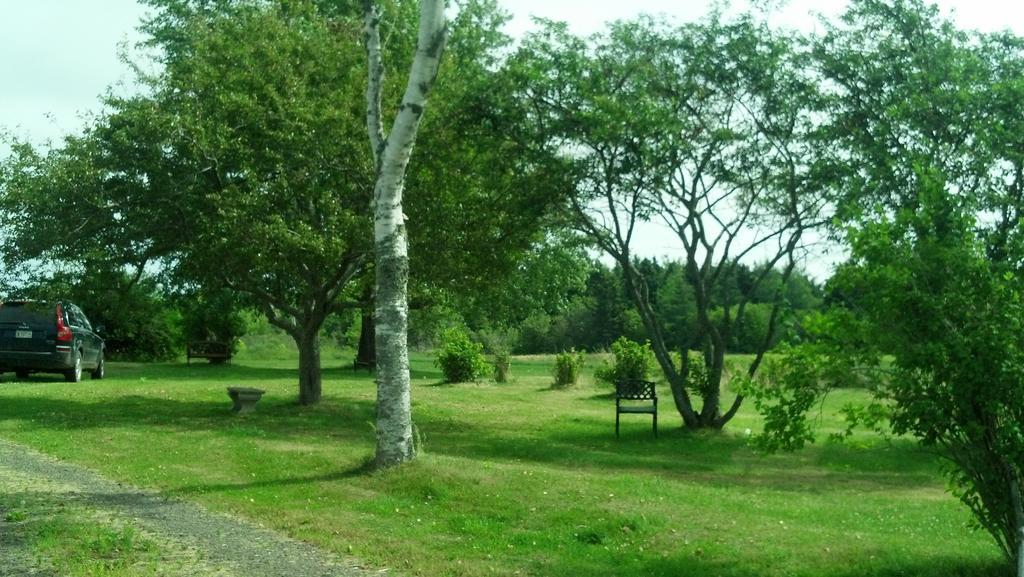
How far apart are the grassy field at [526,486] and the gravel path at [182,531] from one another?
305 millimetres

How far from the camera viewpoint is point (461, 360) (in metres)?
33.4

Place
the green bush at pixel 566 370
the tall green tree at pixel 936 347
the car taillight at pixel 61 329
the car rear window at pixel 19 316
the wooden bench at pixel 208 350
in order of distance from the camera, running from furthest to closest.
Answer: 1. the wooden bench at pixel 208 350
2. the green bush at pixel 566 370
3. the car taillight at pixel 61 329
4. the car rear window at pixel 19 316
5. the tall green tree at pixel 936 347

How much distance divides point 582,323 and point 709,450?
130 feet

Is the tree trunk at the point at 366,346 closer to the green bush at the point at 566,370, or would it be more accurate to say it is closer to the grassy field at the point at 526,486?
the green bush at the point at 566,370

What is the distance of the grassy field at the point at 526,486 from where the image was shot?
895 centimetres

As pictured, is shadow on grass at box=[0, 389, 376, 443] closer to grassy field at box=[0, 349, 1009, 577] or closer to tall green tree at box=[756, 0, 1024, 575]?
grassy field at box=[0, 349, 1009, 577]

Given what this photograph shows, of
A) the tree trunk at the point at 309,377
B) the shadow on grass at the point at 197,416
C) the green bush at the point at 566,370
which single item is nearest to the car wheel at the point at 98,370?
the shadow on grass at the point at 197,416

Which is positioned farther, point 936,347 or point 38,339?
point 38,339

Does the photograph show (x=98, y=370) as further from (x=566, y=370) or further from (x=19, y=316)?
(x=566, y=370)

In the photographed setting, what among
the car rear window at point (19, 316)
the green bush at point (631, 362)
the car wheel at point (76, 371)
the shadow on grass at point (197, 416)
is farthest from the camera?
the green bush at point (631, 362)

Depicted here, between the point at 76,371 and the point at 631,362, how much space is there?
1467cm

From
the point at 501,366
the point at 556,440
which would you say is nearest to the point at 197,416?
the point at 556,440

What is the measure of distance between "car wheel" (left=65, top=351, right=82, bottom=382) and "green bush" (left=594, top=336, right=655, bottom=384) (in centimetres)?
1411

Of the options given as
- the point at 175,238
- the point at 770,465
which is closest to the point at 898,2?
the point at 770,465
